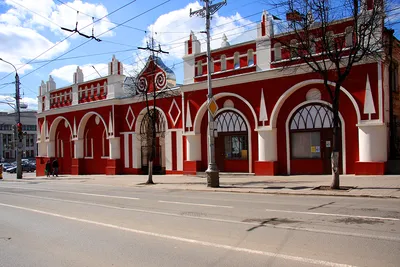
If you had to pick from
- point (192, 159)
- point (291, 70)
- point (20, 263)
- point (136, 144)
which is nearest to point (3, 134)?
point (136, 144)

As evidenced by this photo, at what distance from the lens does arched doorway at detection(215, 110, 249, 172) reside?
22.3 meters

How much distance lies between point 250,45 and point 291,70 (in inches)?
124

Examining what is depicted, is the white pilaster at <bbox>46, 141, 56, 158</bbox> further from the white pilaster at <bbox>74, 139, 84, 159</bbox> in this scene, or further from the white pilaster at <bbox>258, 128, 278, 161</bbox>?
the white pilaster at <bbox>258, 128, 278, 161</bbox>

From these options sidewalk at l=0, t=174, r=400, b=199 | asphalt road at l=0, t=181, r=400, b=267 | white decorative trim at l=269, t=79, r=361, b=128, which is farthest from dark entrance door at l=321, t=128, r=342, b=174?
asphalt road at l=0, t=181, r=400, b=267

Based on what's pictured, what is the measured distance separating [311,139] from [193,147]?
742 centimetres

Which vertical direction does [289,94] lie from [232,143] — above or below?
above

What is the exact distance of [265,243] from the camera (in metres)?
6.73

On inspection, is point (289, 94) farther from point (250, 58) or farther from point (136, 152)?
point (136, 152)

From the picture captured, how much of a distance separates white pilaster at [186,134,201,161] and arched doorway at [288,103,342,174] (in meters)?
6.12

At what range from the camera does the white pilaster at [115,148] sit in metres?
29.7

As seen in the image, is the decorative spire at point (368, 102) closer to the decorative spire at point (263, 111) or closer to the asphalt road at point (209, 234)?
the decorative spire at point (263, 111)

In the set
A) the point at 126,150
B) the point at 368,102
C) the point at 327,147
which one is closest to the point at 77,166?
the point at 126,150

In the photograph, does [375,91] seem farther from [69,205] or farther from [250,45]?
[69,205]

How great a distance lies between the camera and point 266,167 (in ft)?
67.4
